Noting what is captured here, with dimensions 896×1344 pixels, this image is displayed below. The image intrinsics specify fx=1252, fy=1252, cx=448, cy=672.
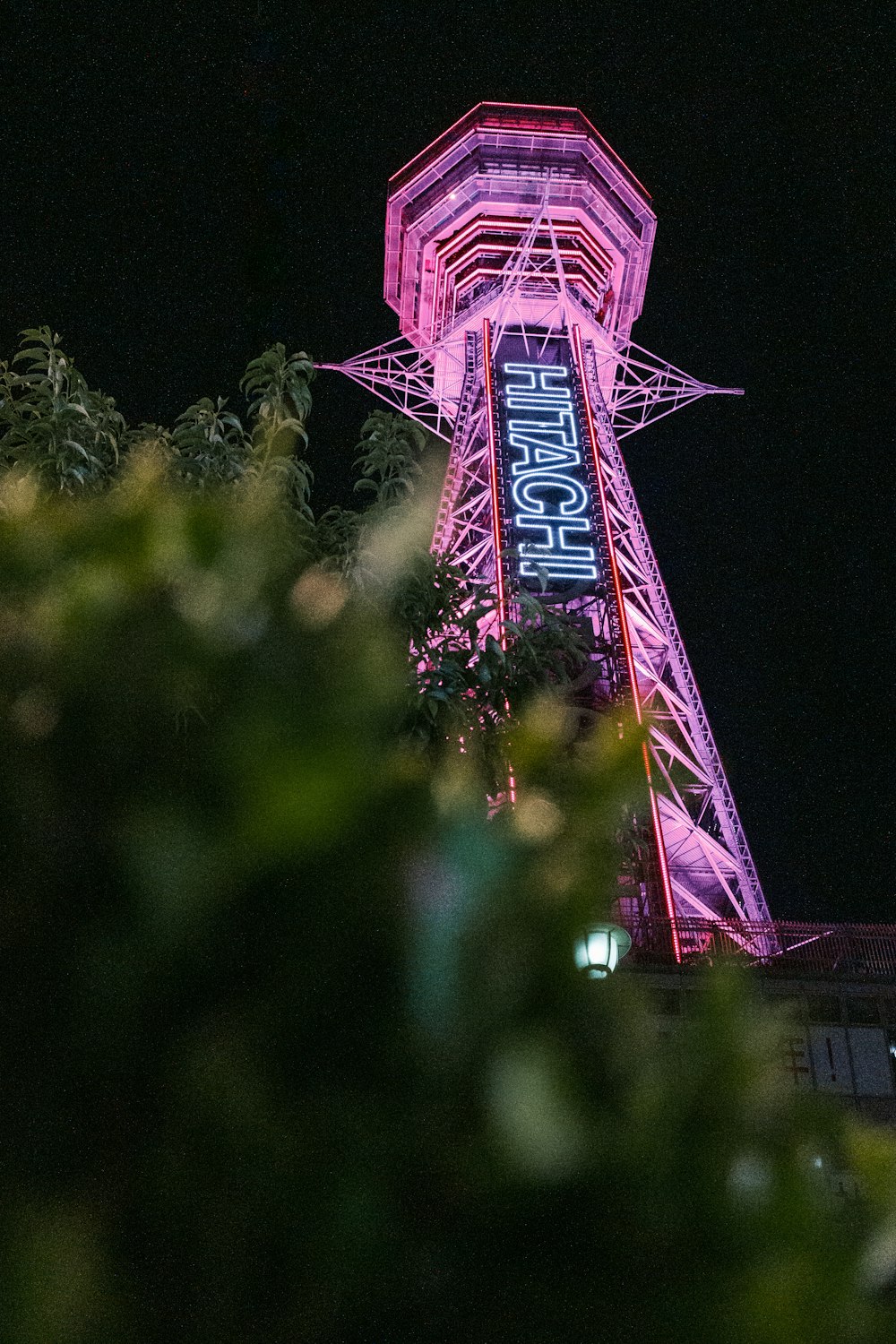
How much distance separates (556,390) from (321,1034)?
26928 millimetres

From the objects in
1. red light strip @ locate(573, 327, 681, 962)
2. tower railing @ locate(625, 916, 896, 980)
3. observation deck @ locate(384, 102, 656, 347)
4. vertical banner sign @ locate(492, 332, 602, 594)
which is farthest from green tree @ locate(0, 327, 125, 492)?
observation deck @ locate(384, 102, 656, 347)

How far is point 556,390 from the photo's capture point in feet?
93.2

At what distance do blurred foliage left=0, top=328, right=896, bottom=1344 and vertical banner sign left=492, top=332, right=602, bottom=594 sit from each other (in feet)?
58.3

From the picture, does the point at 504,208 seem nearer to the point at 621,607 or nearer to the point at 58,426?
the point at 621,607

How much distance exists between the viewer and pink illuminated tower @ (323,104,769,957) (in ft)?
74.4

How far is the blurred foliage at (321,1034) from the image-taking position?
2.22 m

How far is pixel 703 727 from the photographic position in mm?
24719

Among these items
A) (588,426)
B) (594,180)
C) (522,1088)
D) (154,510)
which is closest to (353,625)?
(154,510)

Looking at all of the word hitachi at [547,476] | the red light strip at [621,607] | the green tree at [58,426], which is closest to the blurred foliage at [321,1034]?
the green tree at [58,426]

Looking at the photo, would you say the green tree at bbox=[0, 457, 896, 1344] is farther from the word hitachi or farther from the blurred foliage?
the word hitachi

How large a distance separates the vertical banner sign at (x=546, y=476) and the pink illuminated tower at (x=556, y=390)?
0.14ft

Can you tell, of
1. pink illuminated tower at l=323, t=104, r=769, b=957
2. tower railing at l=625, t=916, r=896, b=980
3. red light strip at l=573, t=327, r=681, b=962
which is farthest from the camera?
pink illuminated tower at l=323, t=104, r=769, b=957

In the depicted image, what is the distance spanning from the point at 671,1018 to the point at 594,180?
35402 mm

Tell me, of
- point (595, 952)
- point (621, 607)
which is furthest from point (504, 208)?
point (595, 952)
